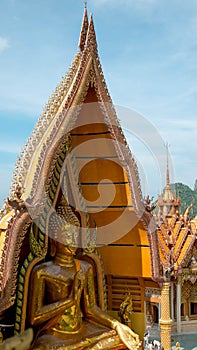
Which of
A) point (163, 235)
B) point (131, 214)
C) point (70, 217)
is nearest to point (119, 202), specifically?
point (131, 214)

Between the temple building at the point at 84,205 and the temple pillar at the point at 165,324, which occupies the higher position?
the temple building at the point at 84,205

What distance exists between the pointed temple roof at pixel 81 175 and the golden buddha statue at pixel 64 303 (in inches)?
8.5


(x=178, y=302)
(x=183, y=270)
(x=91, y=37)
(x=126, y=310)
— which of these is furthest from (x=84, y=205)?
(x=178, y=302)

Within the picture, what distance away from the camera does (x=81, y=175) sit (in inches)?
205

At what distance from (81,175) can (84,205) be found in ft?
1.27

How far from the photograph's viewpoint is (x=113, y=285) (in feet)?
17.8

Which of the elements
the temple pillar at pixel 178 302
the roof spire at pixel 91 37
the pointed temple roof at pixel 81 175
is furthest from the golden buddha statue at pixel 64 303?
the temple pillar at pixel 178 302

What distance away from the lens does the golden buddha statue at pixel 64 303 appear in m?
4.35

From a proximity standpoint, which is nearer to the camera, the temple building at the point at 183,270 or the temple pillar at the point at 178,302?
the temple building at the point at 183,270

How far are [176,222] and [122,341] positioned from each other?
7.12 m

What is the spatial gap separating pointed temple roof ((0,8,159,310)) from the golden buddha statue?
22cm

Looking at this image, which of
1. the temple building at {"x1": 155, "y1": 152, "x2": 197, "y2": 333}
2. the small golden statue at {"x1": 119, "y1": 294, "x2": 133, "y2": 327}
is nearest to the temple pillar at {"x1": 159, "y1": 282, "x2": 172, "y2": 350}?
the small golden statue at {"x1": 119, "y1": 294, "x2": 133, "y2": 327}

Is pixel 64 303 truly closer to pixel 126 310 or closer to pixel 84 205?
pixel 126 310

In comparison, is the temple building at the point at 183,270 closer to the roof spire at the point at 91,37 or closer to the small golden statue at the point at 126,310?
the small golden statue at the point at 126,310
